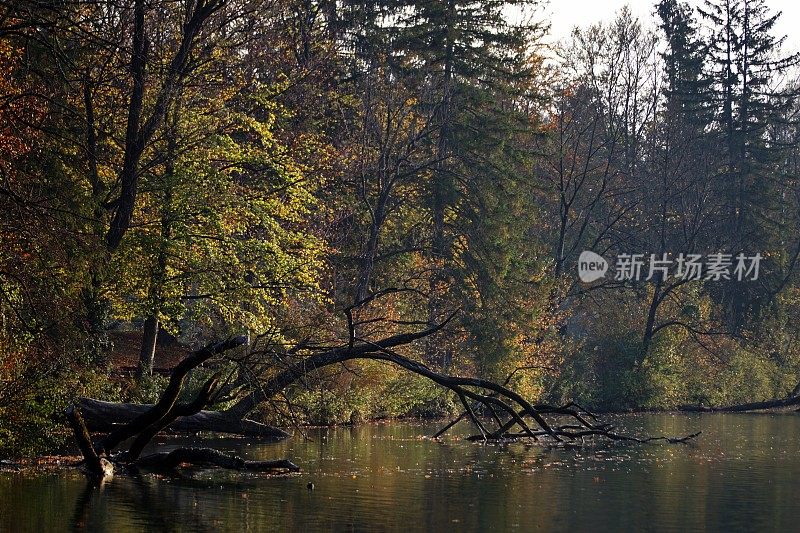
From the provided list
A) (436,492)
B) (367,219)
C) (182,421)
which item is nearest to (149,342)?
(182,421)

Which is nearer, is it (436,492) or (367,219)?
(436,492)

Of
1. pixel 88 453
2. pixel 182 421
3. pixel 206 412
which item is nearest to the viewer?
pixel 88 453

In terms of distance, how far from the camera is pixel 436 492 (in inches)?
775

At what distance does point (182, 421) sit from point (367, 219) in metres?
16.0

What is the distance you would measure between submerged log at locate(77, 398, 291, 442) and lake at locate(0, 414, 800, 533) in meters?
0.50

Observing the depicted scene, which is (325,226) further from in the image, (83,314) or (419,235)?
(83,314)

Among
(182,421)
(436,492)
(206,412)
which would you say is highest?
(206,412)

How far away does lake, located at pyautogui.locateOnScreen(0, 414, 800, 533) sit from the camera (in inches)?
631

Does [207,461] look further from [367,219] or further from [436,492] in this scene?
[367,219]

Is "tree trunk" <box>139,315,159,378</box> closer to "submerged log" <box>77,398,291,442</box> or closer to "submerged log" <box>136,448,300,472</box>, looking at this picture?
"submerged log" <box>77,398,291,442</box>

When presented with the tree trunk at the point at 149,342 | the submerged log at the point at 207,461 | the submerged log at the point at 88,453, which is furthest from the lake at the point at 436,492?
the tree trunk at the point at 149,342

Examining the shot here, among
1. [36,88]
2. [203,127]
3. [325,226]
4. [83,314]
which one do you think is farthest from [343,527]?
[325,226]

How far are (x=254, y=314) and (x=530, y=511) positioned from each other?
14464 mm

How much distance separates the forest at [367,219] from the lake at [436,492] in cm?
126
